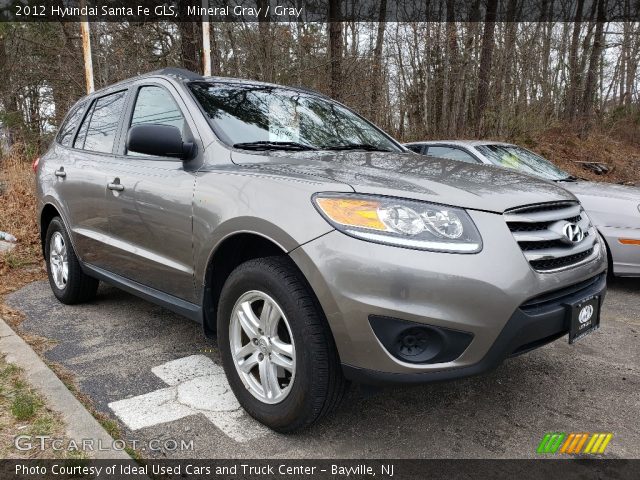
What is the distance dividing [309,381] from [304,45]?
12561mm

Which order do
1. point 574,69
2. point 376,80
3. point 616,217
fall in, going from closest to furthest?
point 616,217
point 376,80
point 574,69

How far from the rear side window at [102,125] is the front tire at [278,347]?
1.87 metres

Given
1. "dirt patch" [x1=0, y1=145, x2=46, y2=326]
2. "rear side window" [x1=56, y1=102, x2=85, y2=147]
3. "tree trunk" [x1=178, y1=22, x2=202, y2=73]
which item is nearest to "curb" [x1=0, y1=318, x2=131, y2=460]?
"dirt patch" [x1=0, y1=145, x2=46, y2=326]

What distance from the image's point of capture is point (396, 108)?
18.3 metres

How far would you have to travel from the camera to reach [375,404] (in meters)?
2.62

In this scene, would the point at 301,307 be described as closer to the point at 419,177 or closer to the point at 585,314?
the point at 419,177

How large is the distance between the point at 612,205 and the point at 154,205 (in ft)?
12.8

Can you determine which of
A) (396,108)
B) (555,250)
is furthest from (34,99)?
(555,250)

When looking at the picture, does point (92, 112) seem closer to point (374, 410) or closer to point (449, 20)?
point (374, 410)

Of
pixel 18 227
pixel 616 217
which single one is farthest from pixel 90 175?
pixel 616 217

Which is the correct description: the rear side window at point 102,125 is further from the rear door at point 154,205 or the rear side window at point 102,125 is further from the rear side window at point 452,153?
the rear side window at point 452,153

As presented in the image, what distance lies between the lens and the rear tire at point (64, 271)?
4.07 meters

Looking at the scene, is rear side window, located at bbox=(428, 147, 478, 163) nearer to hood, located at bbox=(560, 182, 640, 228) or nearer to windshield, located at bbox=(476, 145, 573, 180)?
windshield, located at bbox=(476, 145, 573, 180)

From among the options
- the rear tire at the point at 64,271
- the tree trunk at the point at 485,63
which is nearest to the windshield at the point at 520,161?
the rear tire at the point at 64,271
